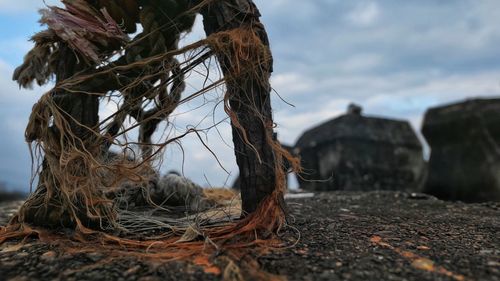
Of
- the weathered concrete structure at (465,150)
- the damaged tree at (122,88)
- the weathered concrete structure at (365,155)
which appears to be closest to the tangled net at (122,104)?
the damaged tree at (122,88)

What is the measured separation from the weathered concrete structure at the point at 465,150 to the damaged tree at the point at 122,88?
16.0 feet

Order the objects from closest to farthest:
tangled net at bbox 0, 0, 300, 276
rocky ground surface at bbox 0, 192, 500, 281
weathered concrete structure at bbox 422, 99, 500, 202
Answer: rocky ground surface at bbox 0, 192, 500, 281 < tangled net at bbox 0, 0, 300, 276 < weathered concrete structure at bbox 422, 99, 500, 202

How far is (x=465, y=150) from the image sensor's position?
6781 millimetres

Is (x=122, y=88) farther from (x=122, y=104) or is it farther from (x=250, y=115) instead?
(x=250, y=115)

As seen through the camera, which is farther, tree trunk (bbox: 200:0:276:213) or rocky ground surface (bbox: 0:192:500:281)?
tree trunk (bbox: 200:0:276:213)

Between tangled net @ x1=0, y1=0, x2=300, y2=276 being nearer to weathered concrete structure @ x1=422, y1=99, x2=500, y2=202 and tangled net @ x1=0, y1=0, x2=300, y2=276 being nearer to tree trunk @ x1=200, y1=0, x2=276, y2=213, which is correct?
tree trunk @ x1=200, y1=0, x2=276, y2=213

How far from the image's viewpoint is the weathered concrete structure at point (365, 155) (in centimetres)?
858

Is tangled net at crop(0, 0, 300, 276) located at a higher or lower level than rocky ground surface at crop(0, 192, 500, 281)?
higher

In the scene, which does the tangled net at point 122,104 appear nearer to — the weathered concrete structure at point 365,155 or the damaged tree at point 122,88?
the damaged tree at point 122,88

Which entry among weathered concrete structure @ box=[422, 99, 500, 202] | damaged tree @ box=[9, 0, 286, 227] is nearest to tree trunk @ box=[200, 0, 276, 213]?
damaged tree @ box=[9, 0, 286, 227]

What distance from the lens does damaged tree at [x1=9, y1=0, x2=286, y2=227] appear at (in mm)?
2410

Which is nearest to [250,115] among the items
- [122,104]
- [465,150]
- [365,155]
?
[122,104]

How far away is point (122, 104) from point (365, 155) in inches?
265

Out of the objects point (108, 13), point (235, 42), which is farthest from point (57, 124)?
point (235, 42)
